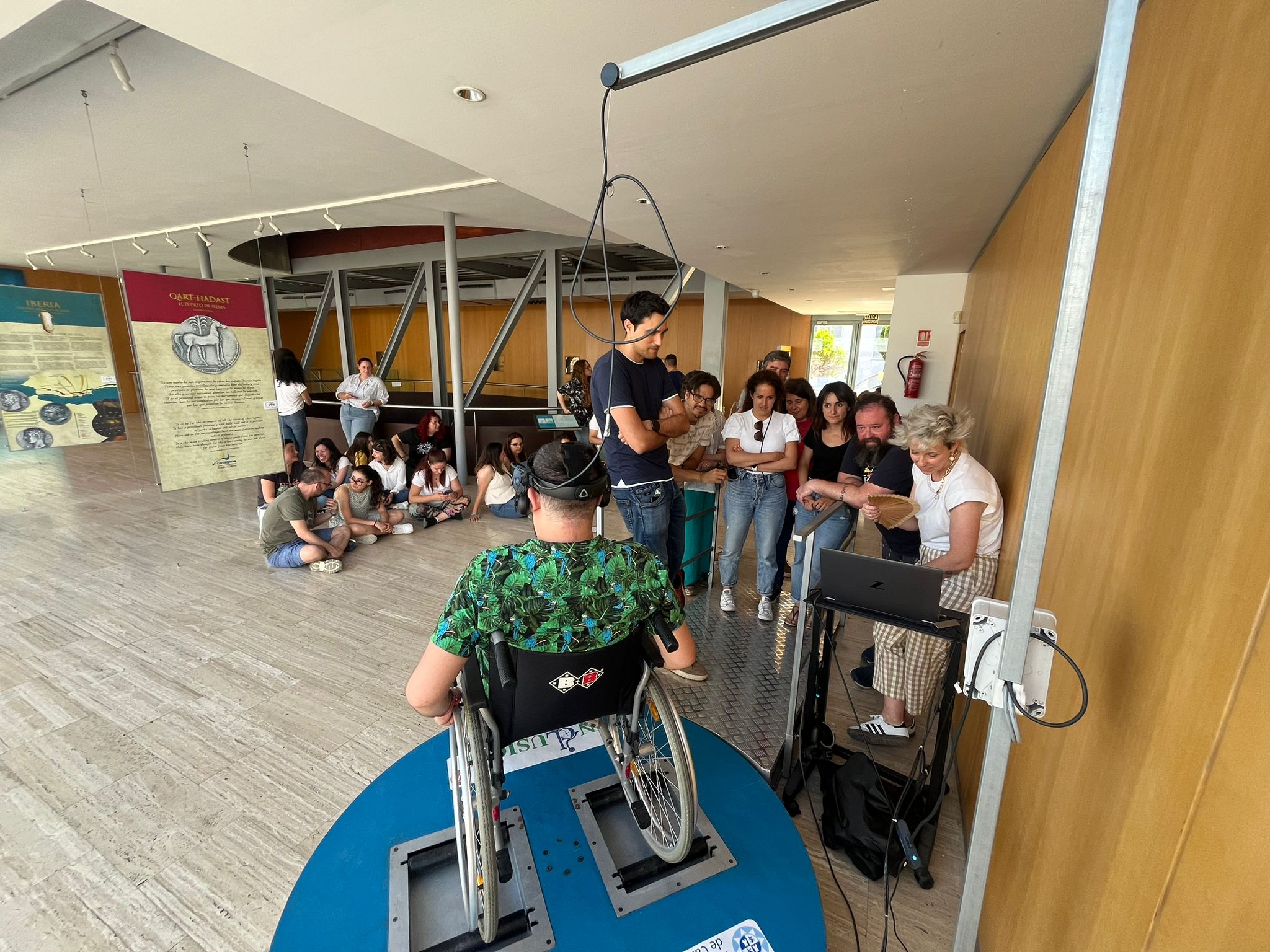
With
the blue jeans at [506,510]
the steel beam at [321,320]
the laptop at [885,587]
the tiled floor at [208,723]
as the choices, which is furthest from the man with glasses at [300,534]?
the steel beam at [321,320]

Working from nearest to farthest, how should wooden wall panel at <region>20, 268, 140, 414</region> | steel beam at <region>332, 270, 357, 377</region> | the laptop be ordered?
the laptop → steel beam at <region>332, 270, 357, 377</region> → wooden wall panel at <region>20, 268, 140, 414</region>

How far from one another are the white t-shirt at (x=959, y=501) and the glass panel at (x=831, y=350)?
11.2 m

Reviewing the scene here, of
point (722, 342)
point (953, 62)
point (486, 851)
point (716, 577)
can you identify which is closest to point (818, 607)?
point (486, 851)

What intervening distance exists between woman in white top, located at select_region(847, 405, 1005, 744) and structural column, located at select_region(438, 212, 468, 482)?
4.45 m

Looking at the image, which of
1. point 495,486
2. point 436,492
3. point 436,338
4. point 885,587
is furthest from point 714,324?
point 885,587

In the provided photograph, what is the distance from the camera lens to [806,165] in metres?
2.66

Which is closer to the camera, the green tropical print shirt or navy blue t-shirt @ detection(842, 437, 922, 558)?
the green tropical print shirt

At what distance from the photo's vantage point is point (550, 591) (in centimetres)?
116

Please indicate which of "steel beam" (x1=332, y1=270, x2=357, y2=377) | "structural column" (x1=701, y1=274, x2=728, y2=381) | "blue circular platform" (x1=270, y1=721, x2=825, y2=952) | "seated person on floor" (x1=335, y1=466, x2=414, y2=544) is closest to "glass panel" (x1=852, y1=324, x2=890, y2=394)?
"structural column" (x1=701, y1=274, x2=728, y2=381)

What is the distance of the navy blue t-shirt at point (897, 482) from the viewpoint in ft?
7.58

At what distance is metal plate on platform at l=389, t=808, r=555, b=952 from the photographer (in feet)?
4.00

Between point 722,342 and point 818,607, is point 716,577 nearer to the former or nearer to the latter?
point 818,607

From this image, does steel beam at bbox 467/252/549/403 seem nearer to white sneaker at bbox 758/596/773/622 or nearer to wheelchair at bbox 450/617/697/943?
white sneaker at bbox 758/596/773/622

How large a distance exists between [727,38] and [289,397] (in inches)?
231
